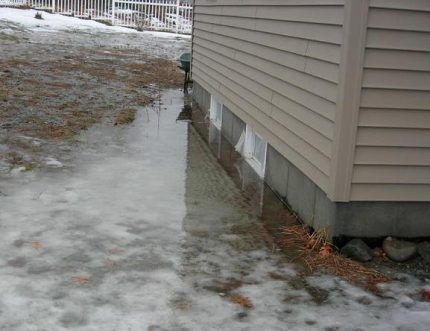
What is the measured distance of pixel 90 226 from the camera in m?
4.87

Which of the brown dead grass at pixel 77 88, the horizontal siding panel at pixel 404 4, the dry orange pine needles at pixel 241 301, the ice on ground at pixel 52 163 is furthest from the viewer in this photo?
the brown dead grass at pixel 77 88

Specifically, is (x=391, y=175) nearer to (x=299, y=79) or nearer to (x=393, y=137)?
(x=393, y=137)

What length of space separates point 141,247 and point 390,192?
199 centimetres

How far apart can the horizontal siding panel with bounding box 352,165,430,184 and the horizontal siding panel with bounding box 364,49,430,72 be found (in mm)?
767

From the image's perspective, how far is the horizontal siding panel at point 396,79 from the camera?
4.28m

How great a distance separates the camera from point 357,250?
4.48 metres

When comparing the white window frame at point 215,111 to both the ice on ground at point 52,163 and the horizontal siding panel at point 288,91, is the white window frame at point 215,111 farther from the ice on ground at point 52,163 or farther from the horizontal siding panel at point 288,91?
the ice on ground at point 52,163

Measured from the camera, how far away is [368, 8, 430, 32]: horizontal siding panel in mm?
4172

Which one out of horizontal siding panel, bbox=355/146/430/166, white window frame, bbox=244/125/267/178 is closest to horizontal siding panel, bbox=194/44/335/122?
horizontal siding panel, bbox=355/146/430/166

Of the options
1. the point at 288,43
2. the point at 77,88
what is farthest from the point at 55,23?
the point at 288,43

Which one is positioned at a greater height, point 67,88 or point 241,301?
point 67,88

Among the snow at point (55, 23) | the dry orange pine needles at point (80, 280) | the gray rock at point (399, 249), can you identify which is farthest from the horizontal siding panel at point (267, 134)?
the snow at point (55, 23)

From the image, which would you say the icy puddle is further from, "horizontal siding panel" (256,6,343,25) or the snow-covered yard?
"horizontal siding panel" (256,6,343,25)

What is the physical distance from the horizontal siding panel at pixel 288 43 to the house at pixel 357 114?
0.03 feet
